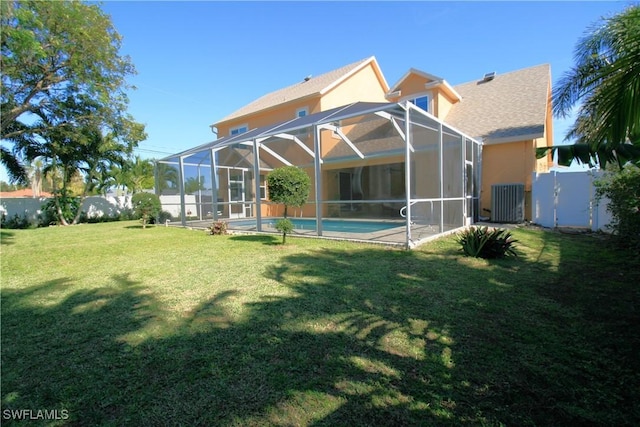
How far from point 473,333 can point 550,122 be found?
715 inches

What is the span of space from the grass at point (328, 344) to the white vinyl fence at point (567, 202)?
5.66 meters

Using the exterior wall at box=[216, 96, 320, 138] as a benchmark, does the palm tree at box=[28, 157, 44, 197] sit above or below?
below

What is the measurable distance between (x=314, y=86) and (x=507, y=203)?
12.8 m

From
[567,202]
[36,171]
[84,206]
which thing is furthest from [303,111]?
[36,171]

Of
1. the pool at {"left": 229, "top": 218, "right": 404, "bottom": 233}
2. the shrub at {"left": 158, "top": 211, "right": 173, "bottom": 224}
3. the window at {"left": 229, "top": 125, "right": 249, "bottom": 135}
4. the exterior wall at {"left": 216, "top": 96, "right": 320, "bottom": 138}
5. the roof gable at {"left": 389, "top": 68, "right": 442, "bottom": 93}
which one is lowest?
the pool at {"left": 229, "top": 218, "right": 404, "bottom": 233}

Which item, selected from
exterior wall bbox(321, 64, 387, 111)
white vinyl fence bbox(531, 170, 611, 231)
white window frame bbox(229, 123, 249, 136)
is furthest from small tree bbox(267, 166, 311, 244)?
white window frame bbox(229, 123, 249, 136)

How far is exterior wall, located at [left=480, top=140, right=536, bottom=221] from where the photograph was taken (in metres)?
12.3

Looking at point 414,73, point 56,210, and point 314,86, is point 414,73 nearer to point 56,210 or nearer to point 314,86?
point 314,86

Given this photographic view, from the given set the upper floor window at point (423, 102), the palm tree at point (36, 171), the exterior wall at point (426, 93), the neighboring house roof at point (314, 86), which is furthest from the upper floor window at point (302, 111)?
the palm tree at point (36, 171)

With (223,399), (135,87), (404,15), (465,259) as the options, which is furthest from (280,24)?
(223,399)

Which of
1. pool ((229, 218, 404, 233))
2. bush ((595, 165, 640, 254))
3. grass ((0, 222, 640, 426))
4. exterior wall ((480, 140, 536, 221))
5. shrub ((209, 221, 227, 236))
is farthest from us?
exterior wall ((480, 140, 536, 221))

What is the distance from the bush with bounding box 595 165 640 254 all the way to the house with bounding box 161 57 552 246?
380 centimetres

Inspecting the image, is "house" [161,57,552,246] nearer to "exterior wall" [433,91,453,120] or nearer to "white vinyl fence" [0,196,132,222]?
"exterior wall" [433,91,453,120]

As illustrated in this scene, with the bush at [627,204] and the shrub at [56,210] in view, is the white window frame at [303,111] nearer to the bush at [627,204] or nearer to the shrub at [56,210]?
the bush at [627,204]
